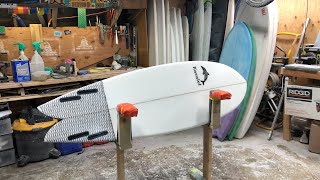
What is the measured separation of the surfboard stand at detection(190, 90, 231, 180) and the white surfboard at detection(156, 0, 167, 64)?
4.37ft

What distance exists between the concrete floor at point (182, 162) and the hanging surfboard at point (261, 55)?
175 millimetres

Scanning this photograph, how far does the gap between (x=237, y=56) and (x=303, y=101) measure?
794 millimetres

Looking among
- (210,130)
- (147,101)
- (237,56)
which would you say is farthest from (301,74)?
(147,101)

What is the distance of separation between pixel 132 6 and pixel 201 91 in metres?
1.56

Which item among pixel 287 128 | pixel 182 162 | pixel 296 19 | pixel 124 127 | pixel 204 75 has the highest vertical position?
pixel 296 19

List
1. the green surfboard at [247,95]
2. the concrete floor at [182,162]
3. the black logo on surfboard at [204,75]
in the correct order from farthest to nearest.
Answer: the green surfboard at [247,95] → the concrete floor at [182,162] → the black logo on surfboard at [204,75]

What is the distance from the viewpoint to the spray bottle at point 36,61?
8.89 ft

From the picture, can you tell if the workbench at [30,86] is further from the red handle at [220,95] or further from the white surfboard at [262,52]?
the white surfboard at [262,52]

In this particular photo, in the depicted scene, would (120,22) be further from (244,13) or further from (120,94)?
(120,94)

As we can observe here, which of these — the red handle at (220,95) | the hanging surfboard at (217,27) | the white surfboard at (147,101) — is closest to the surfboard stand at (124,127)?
the white surfboard at (147,101)

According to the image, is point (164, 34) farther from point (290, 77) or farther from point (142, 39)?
point (290, 77)

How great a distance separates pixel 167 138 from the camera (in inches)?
120

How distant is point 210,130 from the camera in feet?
6.71

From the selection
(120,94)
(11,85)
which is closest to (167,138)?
(120,94)
